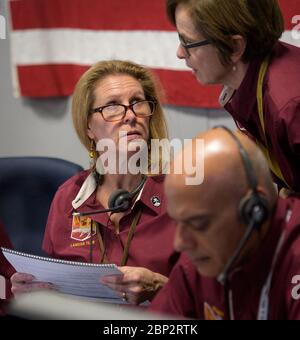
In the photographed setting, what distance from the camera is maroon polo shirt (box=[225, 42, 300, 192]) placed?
1.23 m

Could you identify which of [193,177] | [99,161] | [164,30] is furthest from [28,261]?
[164,30]

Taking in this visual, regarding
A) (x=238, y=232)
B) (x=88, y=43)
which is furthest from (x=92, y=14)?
(x=238, y=232)

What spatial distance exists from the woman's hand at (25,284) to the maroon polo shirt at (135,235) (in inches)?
6.4

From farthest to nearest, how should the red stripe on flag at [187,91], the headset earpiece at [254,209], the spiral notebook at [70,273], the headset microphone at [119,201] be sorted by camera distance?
the red stripe on flag at [187,91], the headset microphone at [119,201], the spiral notebook at [70,273], the headset earpiece at [254,209]

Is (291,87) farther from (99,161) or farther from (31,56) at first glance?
(31,56)

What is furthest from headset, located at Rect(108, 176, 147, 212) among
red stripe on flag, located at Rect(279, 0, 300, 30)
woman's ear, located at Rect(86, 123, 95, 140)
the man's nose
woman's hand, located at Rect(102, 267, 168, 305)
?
red stripe on flag, located at Rect(279, 0, 300, 30)

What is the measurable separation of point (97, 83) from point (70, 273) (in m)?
0.64

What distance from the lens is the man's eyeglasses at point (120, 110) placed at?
5.16 feet

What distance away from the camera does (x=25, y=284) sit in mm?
1419

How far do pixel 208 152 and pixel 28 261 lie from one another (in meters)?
0.63

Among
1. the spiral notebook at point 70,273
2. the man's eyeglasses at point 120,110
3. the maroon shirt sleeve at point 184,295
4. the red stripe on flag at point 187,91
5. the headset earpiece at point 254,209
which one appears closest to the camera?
the headset earpiece at point 254,209

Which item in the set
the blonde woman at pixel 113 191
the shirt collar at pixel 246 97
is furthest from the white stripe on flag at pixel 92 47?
the shirt collar at pixel 246 97

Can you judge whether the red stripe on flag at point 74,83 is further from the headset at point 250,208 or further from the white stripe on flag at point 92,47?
the headset at point 250,208

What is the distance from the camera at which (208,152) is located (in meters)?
0.84
